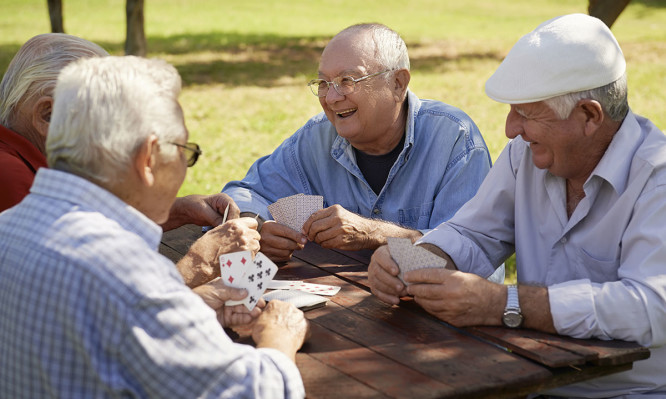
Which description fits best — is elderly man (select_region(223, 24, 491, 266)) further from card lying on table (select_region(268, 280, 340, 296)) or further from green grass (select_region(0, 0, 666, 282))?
green grass (select_region(0, 0, 666, 282))

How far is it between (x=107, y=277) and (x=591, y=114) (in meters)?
1.70

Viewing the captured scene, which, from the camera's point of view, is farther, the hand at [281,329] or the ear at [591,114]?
the ear at [591,114]

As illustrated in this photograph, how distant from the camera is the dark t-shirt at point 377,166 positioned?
3.90 metres

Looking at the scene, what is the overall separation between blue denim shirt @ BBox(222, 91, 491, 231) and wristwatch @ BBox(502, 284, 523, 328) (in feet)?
3.96

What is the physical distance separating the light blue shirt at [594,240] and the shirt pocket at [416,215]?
584 millimetres

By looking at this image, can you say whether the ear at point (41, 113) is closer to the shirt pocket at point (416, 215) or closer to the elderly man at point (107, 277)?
the elderly man at point (107, 277)

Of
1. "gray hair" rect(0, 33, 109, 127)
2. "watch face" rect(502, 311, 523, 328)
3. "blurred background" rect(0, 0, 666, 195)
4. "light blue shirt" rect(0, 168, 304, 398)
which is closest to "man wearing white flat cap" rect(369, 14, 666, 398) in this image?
"watch face" rect(502, 311, 523, 328)

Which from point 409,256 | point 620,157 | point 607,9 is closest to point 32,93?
point 409,256

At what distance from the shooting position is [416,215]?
12.4ft

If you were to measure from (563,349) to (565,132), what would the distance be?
0.77 meters

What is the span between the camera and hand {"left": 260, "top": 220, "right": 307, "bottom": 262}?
3.21 metres

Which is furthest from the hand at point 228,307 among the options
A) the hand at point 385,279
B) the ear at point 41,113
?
the ear at point 41,113

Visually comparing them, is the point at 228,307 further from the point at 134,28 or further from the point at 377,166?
the point at 134,28

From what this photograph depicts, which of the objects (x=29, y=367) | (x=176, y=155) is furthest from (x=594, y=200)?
(x=29, y=367)
